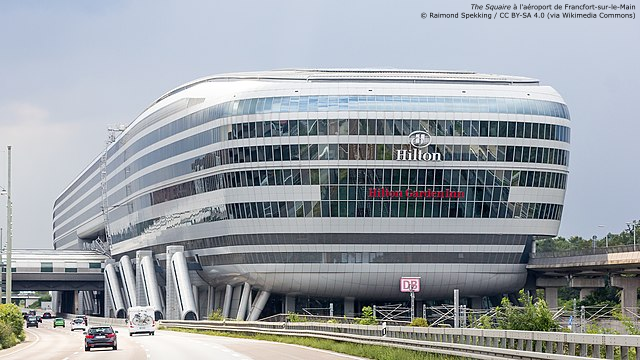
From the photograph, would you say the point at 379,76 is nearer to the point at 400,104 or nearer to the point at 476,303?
the point at 400,104

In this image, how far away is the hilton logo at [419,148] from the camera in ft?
333

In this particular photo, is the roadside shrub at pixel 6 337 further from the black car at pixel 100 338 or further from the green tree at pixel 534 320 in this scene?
the green tree at pixel 534 320

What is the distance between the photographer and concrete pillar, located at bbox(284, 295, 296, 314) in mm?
112250

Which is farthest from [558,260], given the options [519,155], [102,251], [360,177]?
[102,251]

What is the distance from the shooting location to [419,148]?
101438 mm

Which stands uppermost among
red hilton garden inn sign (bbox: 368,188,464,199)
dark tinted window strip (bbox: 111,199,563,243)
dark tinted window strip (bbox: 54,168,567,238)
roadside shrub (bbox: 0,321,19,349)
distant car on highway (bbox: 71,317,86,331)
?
dark tinted window strip (bbox: 54,168,567,238)

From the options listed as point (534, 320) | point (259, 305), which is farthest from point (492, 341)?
point (259, 305)

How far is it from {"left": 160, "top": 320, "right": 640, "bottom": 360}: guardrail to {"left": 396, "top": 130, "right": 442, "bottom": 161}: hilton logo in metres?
44.1

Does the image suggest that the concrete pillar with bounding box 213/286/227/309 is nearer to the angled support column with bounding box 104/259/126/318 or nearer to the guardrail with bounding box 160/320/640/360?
the angled support column with bounding box 104/259/126/318

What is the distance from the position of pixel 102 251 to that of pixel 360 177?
7613 cm

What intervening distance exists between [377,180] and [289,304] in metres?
18.1

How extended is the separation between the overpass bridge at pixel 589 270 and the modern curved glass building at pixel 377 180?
263cm

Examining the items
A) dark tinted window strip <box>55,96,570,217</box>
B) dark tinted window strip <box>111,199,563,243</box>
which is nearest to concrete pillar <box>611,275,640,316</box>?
dark tinted window strip <box>111,199,563,243</box>

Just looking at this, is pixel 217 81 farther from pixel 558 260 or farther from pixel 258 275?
pixel 558 260
